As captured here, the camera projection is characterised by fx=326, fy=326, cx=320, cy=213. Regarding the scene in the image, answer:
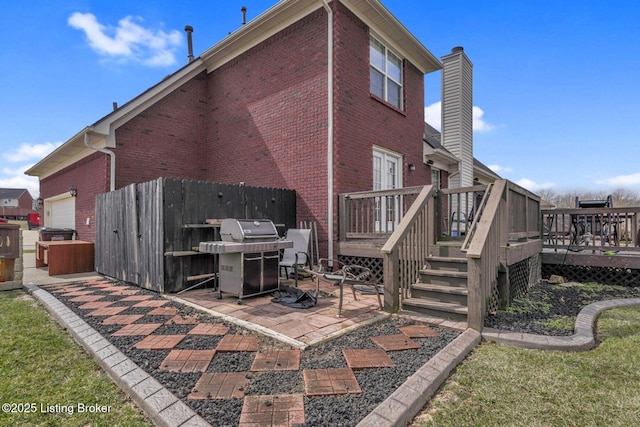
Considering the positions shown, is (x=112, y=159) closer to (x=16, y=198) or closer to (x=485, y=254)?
(x=485, y=254)

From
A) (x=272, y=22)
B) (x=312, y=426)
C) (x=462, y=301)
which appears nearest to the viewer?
(x=312, y=426)

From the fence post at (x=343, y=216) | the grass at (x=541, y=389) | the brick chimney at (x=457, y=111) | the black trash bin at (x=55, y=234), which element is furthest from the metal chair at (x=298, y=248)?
the brick chimney at (x=457, y=111)

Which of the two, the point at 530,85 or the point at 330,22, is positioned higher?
the point at 530,85

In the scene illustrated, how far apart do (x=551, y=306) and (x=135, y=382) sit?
5.30 m

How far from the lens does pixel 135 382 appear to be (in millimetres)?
2281

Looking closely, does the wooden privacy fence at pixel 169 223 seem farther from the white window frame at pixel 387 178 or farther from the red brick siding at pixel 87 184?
the white window frame at pixel 387 178

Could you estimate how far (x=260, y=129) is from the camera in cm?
821

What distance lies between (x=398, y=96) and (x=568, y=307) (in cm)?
647

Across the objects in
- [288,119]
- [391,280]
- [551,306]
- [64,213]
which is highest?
[288,119]

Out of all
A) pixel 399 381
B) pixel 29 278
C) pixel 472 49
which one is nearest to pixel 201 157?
pixel 29 278

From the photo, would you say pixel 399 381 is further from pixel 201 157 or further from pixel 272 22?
pixel 201 157

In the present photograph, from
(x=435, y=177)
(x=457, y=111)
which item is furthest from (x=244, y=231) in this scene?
(x=457, y=111)

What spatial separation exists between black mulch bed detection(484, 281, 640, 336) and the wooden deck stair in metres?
0.38

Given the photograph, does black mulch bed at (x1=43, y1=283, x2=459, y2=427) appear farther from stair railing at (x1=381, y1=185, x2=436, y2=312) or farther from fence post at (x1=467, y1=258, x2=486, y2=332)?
stair railing at (x1=381, y1=185, x2=436, y2=312)
